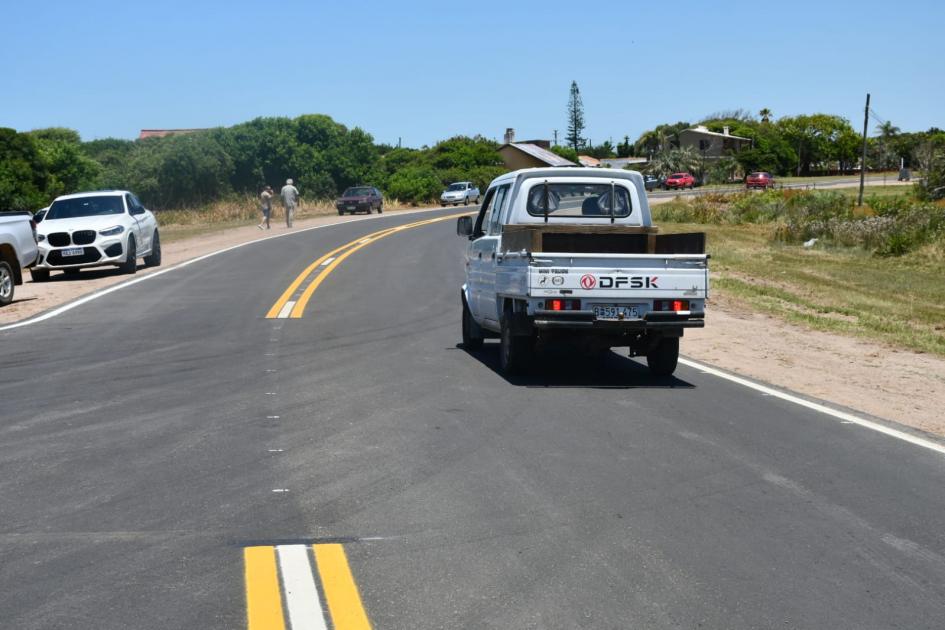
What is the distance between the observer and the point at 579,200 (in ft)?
40.9

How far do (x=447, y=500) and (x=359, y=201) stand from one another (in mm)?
49738

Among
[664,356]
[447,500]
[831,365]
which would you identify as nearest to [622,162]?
[831,365]

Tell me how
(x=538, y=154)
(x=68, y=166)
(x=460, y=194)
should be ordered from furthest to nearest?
(x=538, y=154)
(x=68, y=166)
(x=460, y=194)

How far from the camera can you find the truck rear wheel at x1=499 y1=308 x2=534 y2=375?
36.0 feet

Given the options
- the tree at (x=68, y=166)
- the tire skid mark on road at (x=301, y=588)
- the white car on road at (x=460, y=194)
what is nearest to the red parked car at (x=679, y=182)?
the white car on road at (x=460, y=194)

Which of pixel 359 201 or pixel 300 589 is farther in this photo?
pixel 359 201

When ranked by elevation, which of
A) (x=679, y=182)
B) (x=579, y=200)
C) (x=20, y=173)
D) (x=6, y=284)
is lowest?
(x=679, y=182)

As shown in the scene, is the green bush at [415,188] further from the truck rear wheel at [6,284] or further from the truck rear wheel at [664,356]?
the truck rear wheel at [664,356]

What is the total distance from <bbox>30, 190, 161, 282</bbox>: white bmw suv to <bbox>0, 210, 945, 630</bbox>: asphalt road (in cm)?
1149

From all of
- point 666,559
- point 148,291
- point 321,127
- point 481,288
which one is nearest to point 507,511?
point 666,559

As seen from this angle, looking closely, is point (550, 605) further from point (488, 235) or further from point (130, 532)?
point (488, 235)

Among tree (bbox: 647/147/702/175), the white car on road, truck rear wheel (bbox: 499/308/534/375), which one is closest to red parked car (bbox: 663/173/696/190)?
tree (bbox: 647/147/702/175)

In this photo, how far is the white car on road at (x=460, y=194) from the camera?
66.5m

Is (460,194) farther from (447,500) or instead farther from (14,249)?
(447,500)
